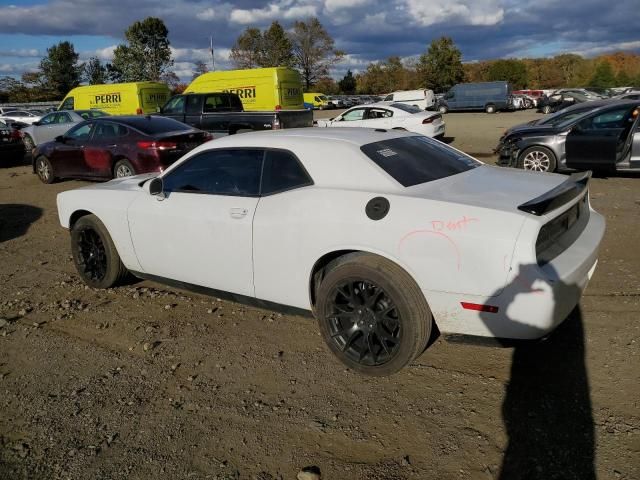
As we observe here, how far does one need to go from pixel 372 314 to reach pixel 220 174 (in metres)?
1.66

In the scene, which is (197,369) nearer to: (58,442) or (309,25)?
(58,442)

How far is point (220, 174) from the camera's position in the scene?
407 cm

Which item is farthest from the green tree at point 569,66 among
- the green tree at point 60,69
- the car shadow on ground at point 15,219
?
the car shadow on ground at point 15,219

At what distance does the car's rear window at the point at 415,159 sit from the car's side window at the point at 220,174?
835mm

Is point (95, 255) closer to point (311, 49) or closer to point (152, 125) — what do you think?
point (152, 125)

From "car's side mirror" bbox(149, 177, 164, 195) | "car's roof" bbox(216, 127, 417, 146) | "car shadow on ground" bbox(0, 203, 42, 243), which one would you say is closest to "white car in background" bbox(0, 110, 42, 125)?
"car shadow on ground" bbox(0, 203, 42, 243)

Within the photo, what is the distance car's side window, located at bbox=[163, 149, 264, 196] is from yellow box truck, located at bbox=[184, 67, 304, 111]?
14.0 m

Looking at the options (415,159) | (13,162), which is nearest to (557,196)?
(415,159)

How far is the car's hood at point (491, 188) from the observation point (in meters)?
3.05

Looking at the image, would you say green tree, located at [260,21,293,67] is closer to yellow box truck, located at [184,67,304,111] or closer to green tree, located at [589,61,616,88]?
green tree, located at [589,61,616,88]

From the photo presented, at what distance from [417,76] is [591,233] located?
75.0m

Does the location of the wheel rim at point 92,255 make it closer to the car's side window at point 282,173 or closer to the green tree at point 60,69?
the car's side window at point 282,173

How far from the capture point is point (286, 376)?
343cm

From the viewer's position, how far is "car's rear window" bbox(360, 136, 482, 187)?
3.50 metres
